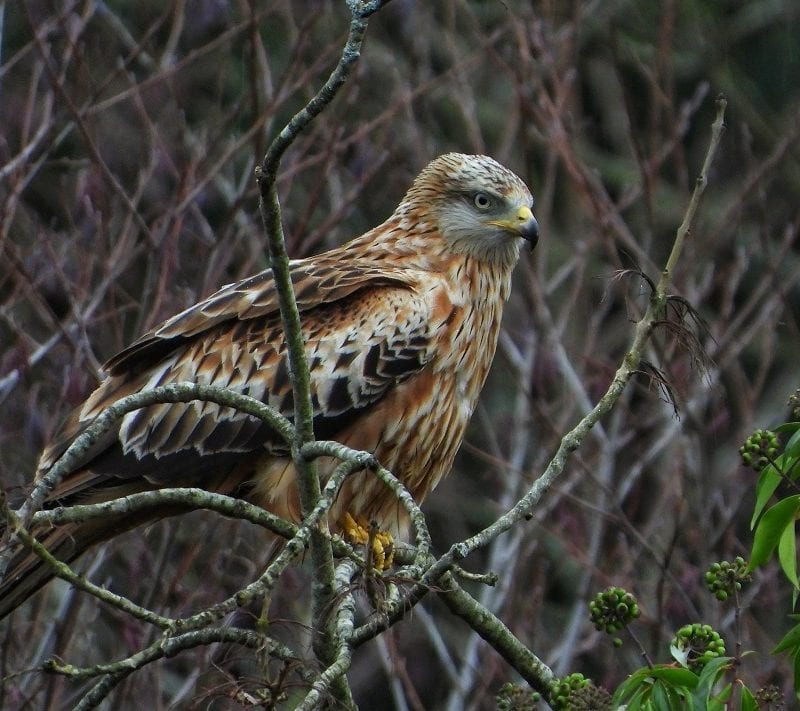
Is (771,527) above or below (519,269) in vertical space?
above

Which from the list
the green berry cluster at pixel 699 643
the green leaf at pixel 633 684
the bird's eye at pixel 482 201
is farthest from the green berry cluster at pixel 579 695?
the bird's eye at pixel 482 201

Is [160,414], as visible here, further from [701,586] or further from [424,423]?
[701,586]

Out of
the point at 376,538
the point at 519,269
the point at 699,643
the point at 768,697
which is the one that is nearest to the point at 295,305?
the point at 376,538

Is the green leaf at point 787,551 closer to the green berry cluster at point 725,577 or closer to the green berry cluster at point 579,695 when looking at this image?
the green berry cluster at point 725,577

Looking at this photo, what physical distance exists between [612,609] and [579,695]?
8.9 inches

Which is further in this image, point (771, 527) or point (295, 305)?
point (295, 305)

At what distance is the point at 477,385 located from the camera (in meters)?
6.02

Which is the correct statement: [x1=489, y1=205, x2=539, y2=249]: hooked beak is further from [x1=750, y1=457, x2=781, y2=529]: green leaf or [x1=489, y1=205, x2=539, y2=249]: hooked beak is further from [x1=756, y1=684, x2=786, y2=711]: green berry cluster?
[x1=756, y1=684, x2=786, y2=711]: green berry cluster

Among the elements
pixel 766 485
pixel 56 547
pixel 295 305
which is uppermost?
pixel 295 305

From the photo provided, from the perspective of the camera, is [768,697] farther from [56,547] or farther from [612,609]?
[56,547]

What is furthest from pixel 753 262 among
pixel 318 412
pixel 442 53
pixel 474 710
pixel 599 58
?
pixel 318 412

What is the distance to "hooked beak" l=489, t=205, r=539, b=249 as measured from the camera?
6.04 metres

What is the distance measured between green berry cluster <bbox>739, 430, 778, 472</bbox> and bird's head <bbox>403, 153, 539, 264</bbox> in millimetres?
2526

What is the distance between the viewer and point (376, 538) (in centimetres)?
438
